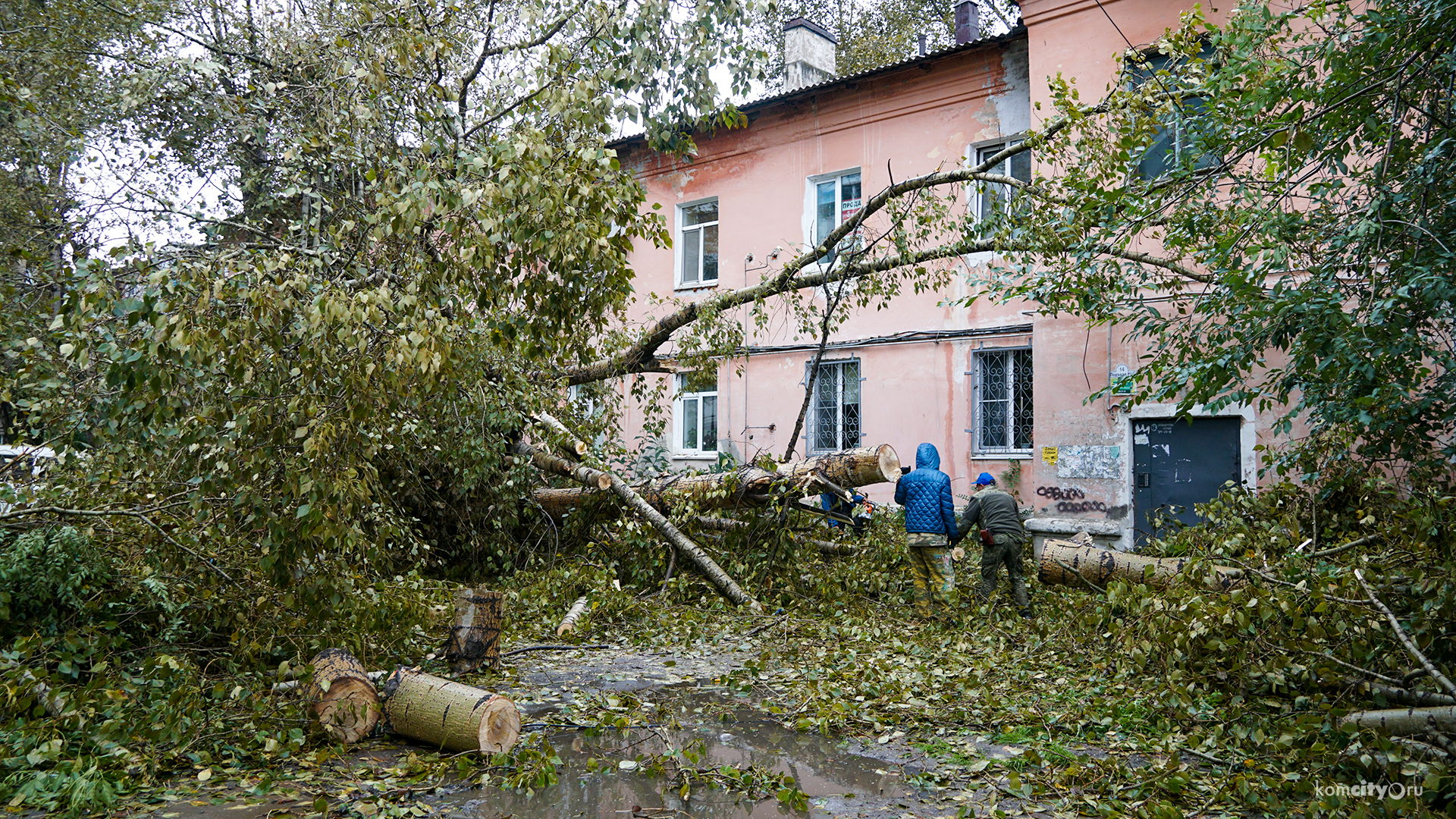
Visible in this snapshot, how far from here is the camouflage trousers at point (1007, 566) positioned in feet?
23.9

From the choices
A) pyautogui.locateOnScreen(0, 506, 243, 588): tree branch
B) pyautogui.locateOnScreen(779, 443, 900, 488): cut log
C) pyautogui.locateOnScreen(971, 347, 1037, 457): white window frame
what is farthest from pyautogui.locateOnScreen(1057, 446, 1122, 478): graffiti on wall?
pyautogui.locateOnScreen(0, 506, 243, 588): tree branch

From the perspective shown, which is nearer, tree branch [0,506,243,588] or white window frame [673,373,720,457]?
tree branch [0,506,243,588]

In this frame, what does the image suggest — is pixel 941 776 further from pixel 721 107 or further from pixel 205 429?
pixel 721 107

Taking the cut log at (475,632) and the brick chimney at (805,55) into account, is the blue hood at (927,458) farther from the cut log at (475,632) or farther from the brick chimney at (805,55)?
the brick chimney at (805,55)

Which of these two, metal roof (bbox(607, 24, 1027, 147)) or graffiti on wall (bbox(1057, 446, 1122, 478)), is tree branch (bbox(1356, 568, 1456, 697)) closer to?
graffiti on wall (bbox(1057, 446, 1122, 478))

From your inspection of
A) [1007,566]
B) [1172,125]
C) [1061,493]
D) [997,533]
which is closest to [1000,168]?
[1061,493]

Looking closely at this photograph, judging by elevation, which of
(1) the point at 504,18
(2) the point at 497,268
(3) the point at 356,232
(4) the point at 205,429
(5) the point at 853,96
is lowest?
(4) the point at 205,429

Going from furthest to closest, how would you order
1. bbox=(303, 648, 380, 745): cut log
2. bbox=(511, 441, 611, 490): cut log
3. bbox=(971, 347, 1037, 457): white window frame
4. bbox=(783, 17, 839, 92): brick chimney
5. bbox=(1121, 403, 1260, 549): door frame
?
bbox=(783, 17, 839, 92): brick chimney, bbox=(971, 347, 1037, 457): white window frame, bbox=(1121, 403, 1260, 549): door frame, bbox=(511, 441, 611, 490): cut log, bbox=(303, 648, 380, 745): cut log

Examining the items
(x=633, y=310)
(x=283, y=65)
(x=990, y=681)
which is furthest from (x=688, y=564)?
(x=633, y=310)

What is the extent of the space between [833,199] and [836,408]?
335 centimetres

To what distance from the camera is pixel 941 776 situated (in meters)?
3.82

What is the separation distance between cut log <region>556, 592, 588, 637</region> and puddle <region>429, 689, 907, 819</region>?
2.20 metres

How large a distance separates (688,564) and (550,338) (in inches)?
160

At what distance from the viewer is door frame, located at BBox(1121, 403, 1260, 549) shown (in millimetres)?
9305
